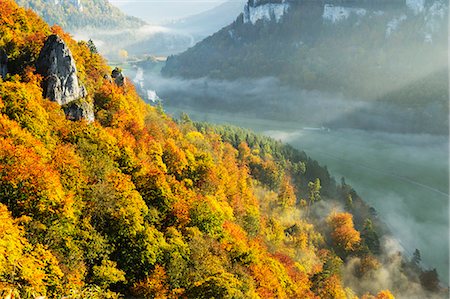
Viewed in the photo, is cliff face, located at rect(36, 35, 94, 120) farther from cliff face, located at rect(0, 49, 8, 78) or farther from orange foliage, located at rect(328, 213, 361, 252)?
orange foliage, located at rect(328, 213, 361, 252)

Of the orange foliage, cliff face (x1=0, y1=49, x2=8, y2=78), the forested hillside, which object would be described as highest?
cliff face (x1=0, y1=49, x2=8, y2=78)

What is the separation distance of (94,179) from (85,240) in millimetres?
12791

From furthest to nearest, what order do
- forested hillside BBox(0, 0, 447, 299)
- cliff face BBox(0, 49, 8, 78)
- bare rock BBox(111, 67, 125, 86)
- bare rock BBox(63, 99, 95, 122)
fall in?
bare rock BBox(111, 67, 125, 86) → bare rock BBox(63, 99, 95, 122) → cliff face BBox(0, 49, 8, 78) → forested hillside BBox(0, 0, 447, 299)

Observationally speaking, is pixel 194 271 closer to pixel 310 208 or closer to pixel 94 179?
pixel 94 179

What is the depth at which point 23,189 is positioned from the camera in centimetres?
4897

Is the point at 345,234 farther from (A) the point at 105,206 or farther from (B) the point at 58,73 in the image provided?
(A) the point at 105,206

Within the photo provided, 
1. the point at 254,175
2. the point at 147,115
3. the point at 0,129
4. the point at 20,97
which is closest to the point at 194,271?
the point at 0,129

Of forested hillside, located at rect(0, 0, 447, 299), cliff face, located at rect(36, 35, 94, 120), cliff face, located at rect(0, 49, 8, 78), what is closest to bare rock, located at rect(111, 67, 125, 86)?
forested hillside, located at rect(0, 0, 447, 299)

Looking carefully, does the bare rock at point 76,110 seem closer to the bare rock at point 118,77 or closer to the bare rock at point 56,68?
the bare rock at point 56,68

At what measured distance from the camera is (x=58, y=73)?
78.5 metres

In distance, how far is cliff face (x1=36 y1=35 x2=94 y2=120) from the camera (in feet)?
254

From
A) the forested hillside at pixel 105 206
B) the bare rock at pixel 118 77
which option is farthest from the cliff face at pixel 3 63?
the bare rock at pixel 118 77

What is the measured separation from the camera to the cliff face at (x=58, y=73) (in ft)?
254

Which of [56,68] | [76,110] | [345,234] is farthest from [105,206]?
[345,234]
